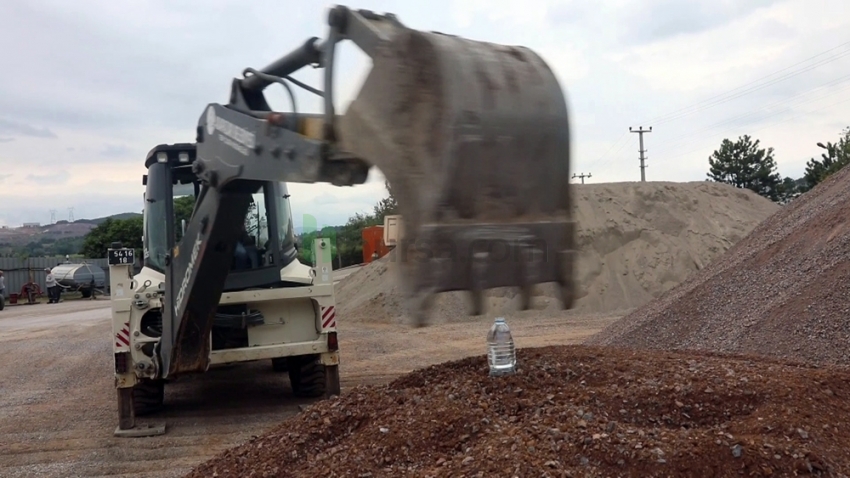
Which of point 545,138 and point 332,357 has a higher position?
point 545,138

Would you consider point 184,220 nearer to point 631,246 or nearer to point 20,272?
point 631,246

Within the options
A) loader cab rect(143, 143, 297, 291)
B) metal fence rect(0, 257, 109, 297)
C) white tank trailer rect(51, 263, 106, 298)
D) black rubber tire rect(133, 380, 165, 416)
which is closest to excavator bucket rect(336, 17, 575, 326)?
loader cab rect(143, 143, 297, 291)

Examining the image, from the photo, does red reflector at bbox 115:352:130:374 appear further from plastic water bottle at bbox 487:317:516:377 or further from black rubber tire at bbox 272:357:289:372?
plastic water bottle at bbox 487:317:516:377

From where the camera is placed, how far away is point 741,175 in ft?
154

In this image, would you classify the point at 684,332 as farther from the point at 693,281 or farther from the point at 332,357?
the point at 332,357

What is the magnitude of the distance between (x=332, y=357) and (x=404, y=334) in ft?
25.4

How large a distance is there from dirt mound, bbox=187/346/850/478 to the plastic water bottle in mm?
116

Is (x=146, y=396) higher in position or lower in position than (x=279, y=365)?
higher

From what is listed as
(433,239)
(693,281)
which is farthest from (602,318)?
(433,239)

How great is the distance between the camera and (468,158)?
119 inches

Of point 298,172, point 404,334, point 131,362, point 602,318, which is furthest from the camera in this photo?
point 602,318

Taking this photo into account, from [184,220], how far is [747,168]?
44.8 meters

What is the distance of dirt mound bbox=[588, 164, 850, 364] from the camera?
7.84m

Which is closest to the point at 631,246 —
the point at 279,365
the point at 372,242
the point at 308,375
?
the point at 372,242
